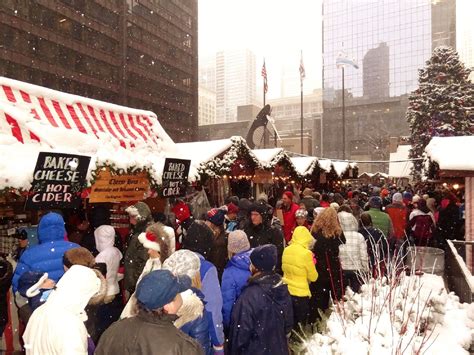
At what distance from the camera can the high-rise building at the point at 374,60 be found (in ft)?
307

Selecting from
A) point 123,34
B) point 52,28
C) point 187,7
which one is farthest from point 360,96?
point 52,28

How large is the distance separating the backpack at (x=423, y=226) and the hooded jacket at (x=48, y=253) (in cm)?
771

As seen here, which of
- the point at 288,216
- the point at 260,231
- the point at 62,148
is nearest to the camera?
the point at 62,148

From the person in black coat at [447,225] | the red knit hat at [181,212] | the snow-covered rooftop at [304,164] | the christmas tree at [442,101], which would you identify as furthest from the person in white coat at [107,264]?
the christmas tree at [442,101]

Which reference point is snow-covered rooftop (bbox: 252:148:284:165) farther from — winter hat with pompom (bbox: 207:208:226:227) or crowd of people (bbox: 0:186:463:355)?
winter hat with pompom (bbox: 207:208:226:227)

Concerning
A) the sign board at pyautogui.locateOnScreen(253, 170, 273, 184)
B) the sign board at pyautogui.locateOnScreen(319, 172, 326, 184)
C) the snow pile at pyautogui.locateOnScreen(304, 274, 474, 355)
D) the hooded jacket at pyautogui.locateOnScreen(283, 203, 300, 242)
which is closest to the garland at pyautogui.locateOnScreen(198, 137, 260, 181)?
the sign board at pyautogui.locateOnScreen(253, 170, 273, 184)

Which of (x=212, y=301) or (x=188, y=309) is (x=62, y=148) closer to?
(x=212, y=301)

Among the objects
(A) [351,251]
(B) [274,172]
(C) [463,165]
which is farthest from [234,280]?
(B) [274,172]

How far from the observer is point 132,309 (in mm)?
2750

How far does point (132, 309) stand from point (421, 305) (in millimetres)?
3458

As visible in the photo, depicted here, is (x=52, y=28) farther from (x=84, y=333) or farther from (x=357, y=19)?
(x=357, y=19)

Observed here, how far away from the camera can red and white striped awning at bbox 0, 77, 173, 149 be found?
621 cm

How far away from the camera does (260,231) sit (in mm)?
6680

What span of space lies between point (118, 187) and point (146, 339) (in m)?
5.27
